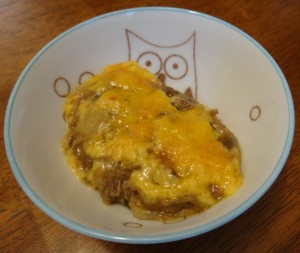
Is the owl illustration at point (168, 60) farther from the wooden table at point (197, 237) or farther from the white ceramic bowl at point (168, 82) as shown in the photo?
the wooden table at point (197, 237)

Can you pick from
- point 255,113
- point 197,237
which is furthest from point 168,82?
A: point 197,237

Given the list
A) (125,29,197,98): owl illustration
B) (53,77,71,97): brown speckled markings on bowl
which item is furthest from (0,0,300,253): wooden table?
(125,29,197,98): owl illustration

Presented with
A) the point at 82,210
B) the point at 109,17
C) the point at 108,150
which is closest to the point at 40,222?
the point at 82,210

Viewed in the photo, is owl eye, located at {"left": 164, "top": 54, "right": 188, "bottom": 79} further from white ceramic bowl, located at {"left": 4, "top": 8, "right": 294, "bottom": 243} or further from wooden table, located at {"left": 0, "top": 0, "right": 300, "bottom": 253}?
wooden table, located at {"left": 0, "top": 0, "right": 300, "bottom": 253}

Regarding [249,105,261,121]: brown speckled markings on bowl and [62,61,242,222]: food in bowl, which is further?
[249,105,261,121]: brown speckled markings on bowl

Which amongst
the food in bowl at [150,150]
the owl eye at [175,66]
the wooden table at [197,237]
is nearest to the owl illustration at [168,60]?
the owl eye at [175,66]

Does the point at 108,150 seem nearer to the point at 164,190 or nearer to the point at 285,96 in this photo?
the point at 164,190

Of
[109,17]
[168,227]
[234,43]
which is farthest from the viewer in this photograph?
[109,17]
